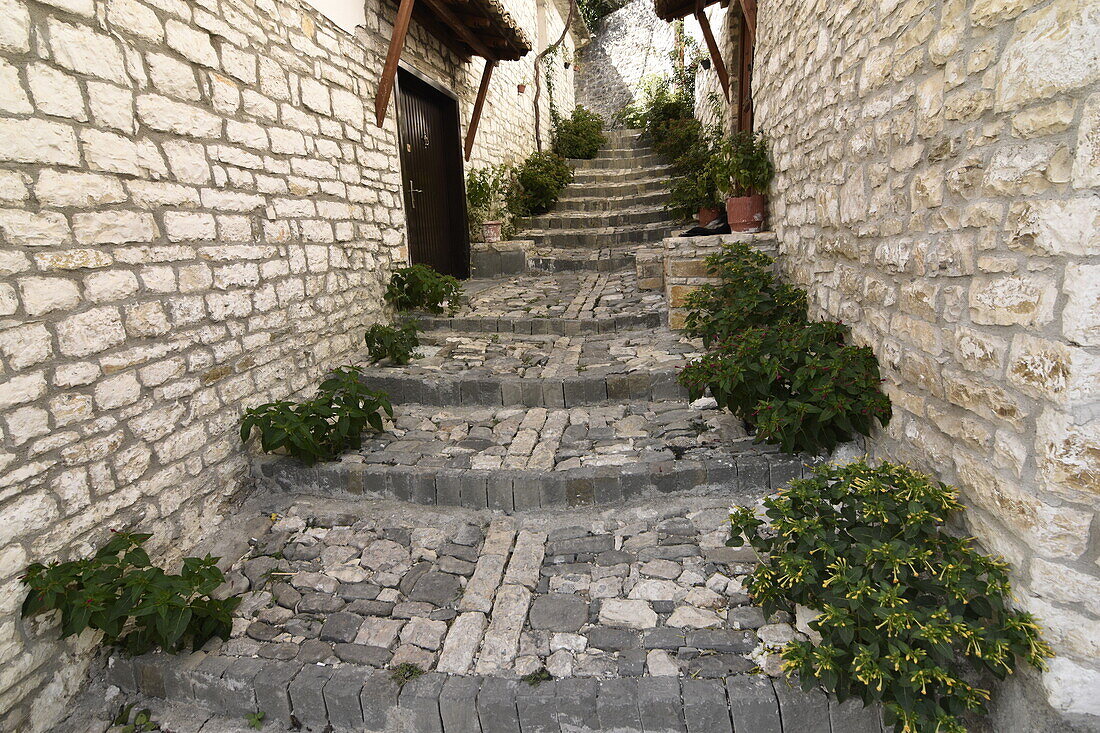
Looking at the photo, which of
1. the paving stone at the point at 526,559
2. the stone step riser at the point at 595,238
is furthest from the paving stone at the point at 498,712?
the stone step riser at the point at 595,238

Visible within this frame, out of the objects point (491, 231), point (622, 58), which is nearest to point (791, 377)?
point (491, 231)

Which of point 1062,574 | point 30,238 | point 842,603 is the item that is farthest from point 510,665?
point 30,238

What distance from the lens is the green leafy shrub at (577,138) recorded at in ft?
38.9

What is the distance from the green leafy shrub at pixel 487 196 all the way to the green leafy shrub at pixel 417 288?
2.29 meters

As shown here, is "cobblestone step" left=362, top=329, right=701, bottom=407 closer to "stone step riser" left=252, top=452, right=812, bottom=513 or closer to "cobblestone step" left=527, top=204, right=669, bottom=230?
"stone step riser" left=252, top=452, right=812, bottom=513

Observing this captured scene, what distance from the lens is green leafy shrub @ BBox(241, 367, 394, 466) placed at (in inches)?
127

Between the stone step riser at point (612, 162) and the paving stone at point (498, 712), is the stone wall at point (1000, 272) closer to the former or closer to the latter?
the paving stone at point (498, 712)

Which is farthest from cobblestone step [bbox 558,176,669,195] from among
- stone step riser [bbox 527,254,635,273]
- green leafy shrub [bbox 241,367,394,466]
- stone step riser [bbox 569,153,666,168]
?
green leafy shrub [bbox 241,367,394,466]

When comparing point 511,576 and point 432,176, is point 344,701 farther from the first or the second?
point 432,176

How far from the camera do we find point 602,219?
936 centimetres

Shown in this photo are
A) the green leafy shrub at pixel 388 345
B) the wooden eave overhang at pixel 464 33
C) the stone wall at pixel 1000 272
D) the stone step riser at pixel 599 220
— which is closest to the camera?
the stone wall at pixel 1000 272

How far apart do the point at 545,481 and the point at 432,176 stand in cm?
489

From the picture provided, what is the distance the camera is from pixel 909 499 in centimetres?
211

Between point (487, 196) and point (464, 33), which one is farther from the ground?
point (464, 33)
